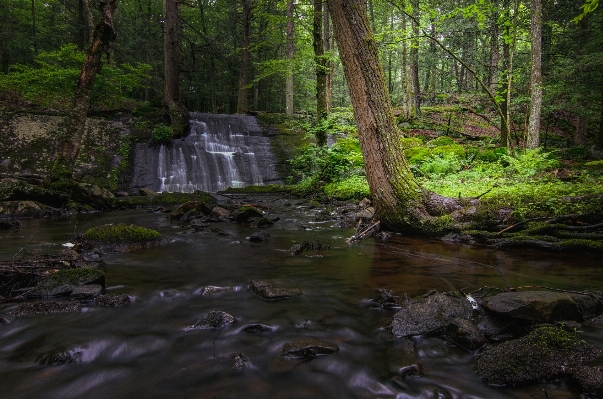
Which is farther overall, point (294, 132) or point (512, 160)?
point (294, 132)

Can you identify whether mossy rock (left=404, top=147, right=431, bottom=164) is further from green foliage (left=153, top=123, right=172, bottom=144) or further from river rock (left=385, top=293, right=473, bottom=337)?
green foliage (left=153, top=123, right=172, bottom=144)

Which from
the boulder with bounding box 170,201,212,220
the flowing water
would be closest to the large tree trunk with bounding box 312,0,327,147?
the flowing water

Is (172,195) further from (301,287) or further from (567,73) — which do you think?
(567,73)

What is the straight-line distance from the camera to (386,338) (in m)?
2.79

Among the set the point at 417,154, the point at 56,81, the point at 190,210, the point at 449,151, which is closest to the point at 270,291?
the point at 190,210

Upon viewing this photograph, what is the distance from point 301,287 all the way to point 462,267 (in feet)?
7.23

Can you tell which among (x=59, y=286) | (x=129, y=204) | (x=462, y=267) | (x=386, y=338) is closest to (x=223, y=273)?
(x=59, y=286)

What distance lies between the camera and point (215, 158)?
17.4 meters

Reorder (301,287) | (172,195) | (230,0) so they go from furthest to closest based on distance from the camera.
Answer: (230,0) → (172,195) → (301,287)

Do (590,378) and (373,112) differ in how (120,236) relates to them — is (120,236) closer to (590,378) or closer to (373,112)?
(373,112)

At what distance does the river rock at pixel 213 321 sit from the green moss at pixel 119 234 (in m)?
3.61

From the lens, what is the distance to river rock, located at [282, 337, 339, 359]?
2.56m

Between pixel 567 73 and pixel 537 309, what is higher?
pixel 567 73

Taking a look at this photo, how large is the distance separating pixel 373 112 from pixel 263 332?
446cm
